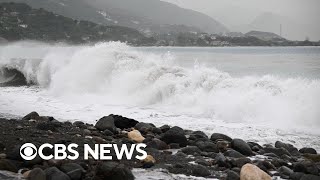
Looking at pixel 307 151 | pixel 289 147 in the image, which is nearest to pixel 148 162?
pixel 289 147

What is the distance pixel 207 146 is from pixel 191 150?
435 mm

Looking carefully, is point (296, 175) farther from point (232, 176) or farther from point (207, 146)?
point (207, 146)

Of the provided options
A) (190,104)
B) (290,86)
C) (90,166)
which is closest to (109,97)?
(190,104)

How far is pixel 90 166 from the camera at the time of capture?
7.62 metres

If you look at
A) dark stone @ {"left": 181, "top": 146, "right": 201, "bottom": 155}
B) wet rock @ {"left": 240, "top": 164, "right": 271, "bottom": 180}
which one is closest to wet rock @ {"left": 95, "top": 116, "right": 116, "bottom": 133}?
dark stone @ {"left": 181, "top": 146, "right": 201, "bottom": 155}

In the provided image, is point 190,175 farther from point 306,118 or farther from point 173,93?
point 173,93

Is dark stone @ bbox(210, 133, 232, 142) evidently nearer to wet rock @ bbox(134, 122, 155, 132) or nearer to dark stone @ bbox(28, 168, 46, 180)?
wet rock @ bbox(134, 122, 155, 132)

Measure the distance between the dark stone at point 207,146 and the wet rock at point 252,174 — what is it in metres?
2.01

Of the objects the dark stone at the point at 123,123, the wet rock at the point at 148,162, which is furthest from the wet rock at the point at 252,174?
the dark stone at the point at 123,123

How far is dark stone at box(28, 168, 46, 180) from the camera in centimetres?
672

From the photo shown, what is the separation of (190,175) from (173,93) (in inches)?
392

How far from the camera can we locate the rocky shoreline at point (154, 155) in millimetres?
7168

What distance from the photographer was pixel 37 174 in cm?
677

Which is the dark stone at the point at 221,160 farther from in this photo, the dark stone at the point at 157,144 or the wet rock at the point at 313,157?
the wet rock at the point at 313,157
